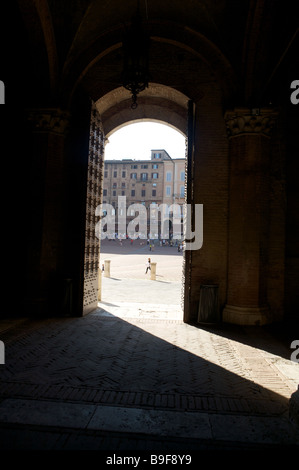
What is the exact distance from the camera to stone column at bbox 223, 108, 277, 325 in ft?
24.5

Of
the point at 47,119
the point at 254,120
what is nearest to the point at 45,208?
the point at 47,119

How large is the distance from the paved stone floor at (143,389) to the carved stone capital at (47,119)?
5.07 m

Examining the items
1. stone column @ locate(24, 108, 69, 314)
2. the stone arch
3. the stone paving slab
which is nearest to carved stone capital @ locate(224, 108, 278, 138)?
the stone arch

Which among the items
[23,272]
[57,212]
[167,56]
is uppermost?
[167,56]

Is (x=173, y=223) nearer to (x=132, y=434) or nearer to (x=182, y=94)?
(x=182, y=94)

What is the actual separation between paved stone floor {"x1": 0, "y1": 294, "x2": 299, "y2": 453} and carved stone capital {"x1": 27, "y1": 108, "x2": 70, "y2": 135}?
5.07 metres

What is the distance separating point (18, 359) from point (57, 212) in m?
4.23

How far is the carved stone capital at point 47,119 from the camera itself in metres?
7.93

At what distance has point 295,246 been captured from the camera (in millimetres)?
7918

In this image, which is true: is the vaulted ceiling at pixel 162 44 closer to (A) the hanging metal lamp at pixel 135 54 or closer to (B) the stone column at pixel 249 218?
(B) the stone column at pixel 249 218

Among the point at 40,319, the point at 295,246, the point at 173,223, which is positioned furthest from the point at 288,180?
the point at 173,223

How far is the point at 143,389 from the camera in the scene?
3920 mm

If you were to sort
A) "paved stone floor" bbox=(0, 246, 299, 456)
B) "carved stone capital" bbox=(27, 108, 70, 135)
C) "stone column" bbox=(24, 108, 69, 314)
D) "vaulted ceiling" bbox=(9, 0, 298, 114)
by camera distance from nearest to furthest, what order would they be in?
1. "paved stone floor" bbox=(0, 246, 299, 456)
2. "vaulted ceiling" bbox=(9, 0, 298, 114)
3. "stone column" bbox=(24, 108, 69, 314)
4. "carved stone capital" bbox=(27, 108, 70, 135)

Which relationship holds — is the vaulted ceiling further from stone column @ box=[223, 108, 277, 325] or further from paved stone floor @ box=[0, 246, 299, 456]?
paved stone floor @ box=[0, 246, 299, 456]
